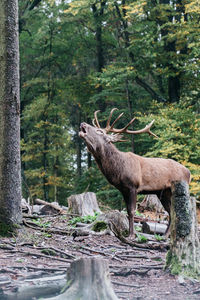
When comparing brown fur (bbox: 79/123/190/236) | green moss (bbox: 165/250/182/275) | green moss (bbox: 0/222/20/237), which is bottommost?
green moss (bbox: 165/250/182/275)

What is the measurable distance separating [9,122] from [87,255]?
246 centimetres

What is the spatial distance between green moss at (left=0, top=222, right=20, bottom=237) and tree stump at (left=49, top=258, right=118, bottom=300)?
3.01 m

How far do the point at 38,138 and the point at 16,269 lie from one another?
64.2ft

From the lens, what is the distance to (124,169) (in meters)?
7.53

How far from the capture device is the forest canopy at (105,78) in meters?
15.3

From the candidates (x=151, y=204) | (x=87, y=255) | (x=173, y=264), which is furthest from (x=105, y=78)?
(x=173, y=264)

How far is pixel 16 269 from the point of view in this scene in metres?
4.68

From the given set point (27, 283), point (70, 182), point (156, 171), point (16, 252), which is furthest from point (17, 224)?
point (70, 182)

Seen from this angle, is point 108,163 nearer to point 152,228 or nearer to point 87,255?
point 152,228

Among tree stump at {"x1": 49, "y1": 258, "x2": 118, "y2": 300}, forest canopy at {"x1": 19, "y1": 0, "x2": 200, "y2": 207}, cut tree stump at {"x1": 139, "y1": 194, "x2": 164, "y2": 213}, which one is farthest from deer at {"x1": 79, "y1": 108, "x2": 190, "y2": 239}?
forest canopy at {"x1": 19, "y1": 0, "x2": 200, "y2": 207}

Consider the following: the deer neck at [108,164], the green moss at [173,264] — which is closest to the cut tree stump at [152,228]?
the deer neck at [108,164]

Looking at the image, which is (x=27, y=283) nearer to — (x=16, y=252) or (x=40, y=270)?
(x=40, y=270)

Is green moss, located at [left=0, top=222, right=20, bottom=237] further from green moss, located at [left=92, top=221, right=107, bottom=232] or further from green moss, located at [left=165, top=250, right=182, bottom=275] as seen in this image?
green moss, located at [left=165, top=250, right=182, bottom=275]

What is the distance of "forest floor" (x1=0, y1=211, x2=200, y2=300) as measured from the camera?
400 centimetres
